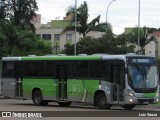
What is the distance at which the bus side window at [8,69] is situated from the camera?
106 ft

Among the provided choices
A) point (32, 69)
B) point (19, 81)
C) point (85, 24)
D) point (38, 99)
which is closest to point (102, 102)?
point (38, 99)

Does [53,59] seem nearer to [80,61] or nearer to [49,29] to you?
[80,61]

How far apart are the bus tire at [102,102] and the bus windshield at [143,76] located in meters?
1.81

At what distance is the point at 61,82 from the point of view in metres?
29.3

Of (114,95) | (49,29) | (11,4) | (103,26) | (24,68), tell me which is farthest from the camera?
(49,29)

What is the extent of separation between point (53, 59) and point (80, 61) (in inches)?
82.3

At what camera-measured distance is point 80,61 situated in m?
28.2

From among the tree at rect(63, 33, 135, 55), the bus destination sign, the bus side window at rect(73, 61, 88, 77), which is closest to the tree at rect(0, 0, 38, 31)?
the tree at rect(63, 33, 135, 55)

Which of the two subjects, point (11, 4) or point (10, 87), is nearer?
→ point (10, 87)

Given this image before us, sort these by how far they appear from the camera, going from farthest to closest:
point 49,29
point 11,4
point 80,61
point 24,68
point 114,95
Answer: point 49,29 → point 11,4 → point 24,68 → point 80,61 → point 114,95

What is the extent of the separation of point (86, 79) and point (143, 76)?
3221 mm

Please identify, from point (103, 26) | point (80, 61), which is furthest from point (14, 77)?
point (103, 26)

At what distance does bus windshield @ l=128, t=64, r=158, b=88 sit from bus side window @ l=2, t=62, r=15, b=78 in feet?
29.6

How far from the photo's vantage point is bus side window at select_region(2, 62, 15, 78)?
32219 mm
